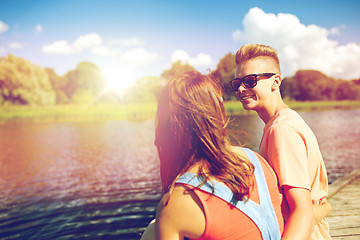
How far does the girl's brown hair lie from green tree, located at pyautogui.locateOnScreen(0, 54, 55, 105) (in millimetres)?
52454

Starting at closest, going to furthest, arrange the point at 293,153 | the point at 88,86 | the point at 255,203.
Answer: the point at 255,203 → the point at 293,153 → the point at 88,86

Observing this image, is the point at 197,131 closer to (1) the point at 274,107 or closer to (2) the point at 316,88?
(1) the point at 274,107

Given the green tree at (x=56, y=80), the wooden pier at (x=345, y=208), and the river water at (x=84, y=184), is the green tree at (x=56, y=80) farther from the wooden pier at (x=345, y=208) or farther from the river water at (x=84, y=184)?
the wooden pier at (x=345, y=208)

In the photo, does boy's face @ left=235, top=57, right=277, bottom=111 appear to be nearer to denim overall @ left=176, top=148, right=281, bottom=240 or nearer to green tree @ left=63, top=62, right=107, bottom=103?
denim overall @ left=176, top=148, right=281, bottom=240

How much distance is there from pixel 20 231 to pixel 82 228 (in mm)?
1350

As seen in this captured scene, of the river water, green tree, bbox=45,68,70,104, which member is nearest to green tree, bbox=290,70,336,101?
green tree, bbox=45,68,70,104

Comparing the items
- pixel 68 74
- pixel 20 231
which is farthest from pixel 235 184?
pixel 68 74

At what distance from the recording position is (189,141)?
4.64 ft

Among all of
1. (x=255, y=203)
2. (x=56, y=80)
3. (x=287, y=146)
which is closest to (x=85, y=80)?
(x=56, y=80)

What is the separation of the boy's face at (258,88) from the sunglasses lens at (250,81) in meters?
0.02

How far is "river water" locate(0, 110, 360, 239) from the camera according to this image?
260 inches

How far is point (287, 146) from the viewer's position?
1689 millimetres

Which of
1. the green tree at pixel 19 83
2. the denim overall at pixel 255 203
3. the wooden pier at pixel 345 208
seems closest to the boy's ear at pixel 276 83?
the denim overall at pixel 255 203

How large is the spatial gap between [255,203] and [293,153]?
1.41ft
